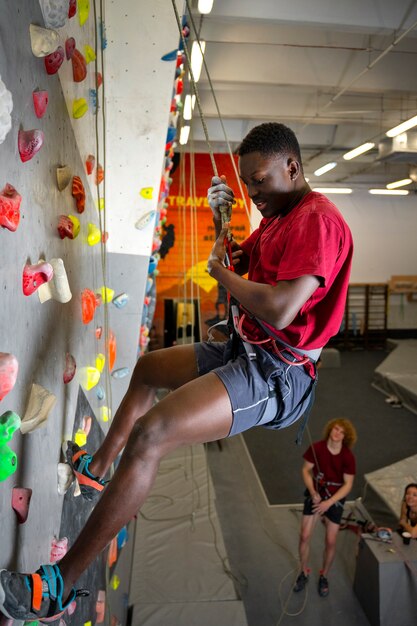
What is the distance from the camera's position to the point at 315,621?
12.2 feet

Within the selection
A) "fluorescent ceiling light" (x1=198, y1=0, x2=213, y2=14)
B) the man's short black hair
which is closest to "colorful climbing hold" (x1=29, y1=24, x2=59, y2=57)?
the man's short black hair

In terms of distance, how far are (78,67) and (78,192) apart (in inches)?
14.8

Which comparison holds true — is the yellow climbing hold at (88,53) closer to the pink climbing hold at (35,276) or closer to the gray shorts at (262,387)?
the pink climbing hold at (35,276)

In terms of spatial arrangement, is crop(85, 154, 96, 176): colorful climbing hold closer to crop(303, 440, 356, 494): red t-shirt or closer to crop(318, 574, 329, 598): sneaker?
crop(303, 440, 356, 494): red t-shirt

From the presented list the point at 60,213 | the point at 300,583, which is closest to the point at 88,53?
the point at 60,213

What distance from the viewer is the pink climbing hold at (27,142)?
1.05 meters

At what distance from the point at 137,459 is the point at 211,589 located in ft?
10.5

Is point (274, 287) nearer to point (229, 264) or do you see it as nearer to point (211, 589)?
point (229, 264)

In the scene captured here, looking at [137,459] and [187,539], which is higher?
[137,459]

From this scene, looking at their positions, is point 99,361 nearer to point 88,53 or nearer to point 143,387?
point 143,387

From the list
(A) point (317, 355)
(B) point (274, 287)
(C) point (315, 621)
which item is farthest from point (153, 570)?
(B) point (274, 287)

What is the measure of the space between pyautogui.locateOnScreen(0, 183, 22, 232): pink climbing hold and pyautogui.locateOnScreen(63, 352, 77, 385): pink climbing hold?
0.65 m

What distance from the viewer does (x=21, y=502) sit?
1.15m

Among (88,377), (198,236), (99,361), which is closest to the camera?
(88,377)
